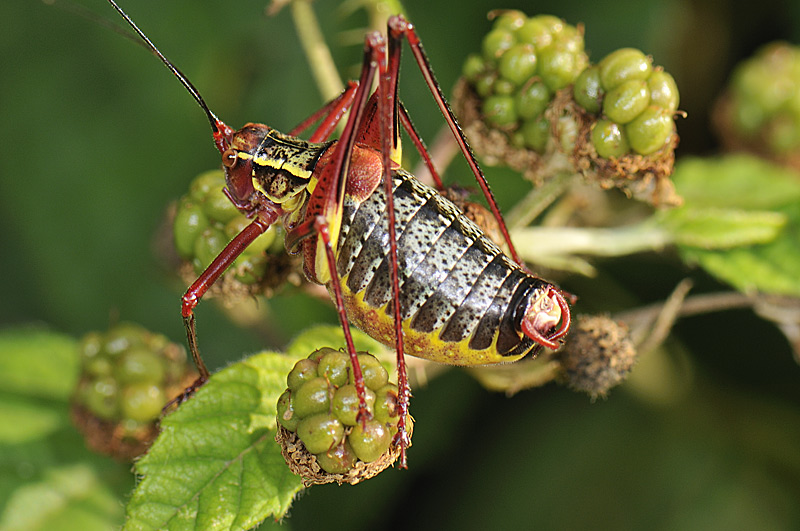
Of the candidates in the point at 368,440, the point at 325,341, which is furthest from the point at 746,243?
the point at 368,440

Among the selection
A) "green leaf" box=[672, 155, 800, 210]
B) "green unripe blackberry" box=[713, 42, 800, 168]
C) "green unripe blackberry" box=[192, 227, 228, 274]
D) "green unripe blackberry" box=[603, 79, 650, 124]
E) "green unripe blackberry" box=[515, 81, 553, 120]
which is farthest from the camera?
"green unripe blackberry" box=[713, 42, 800, 168]

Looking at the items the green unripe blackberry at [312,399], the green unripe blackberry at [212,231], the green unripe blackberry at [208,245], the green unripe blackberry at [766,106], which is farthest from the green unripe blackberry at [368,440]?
the green unripe blackberry at [766,106]

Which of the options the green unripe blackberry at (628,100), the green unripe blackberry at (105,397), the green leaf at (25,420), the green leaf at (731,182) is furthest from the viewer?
the green leaf at (731,182)

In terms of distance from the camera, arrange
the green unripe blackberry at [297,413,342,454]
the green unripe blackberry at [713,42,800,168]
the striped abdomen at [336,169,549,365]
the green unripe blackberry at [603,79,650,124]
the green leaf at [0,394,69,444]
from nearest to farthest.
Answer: the green unripe blackberry at [297,413,342,454]
the striped abdomen at [336,169,549,365]
the green unripe blackberry at [603,79,650,124]
the green leaf at [0,394,69,444]
the green unripe blackberry at [713,42,800,168]

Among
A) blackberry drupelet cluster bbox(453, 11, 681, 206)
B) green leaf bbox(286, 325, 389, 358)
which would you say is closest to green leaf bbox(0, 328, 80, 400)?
green leaf bbox(286, 325, 389, 358)

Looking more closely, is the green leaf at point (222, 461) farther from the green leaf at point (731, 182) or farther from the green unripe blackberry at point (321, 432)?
the green leaf at point (731, 182)

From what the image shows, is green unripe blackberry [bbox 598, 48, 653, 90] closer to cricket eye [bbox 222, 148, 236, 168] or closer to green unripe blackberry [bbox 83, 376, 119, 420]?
cricket eye [bbox 222, 148, 236, 168]
